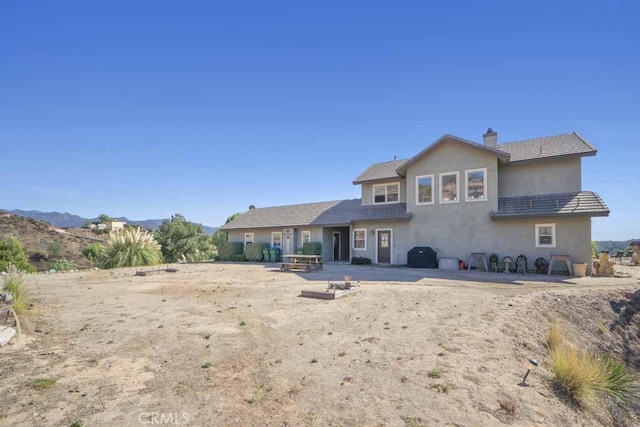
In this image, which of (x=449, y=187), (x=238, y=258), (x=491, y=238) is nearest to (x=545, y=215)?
(x=491, y=238)

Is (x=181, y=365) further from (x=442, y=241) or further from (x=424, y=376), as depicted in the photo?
(x=442, y=241)

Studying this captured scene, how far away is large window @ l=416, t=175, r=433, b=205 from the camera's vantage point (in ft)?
61.2

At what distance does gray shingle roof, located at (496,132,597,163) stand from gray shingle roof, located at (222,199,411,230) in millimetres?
6445

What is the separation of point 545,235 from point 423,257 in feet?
18.7

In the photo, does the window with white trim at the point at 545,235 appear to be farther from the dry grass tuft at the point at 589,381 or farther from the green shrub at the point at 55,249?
the green shrub at the point at 55,249

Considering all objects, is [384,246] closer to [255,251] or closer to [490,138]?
[490,138]

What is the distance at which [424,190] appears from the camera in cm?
1886

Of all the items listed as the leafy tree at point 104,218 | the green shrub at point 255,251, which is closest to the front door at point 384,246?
the green shrub at point 255,251

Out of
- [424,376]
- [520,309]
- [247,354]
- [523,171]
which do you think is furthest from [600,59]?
[247,354]

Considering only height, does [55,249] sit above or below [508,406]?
above

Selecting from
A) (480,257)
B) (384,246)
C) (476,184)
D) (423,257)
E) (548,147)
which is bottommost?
(423,257)

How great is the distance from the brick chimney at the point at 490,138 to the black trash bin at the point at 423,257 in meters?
6.80

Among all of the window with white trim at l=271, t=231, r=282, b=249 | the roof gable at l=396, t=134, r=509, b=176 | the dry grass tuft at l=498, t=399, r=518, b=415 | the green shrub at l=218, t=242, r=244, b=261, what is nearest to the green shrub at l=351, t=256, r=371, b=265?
the roof gable at l=396, t=134, r=509, b=176

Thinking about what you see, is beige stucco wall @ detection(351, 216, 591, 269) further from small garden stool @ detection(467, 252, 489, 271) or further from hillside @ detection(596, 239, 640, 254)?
hillside @ detection(596, 239, 640, 254)
